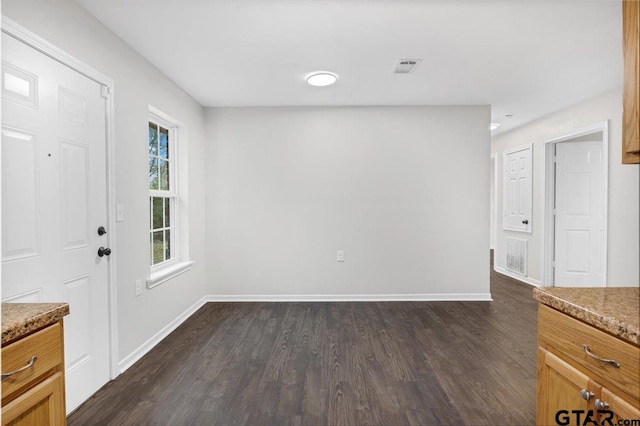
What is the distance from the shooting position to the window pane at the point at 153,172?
3211 millimetres

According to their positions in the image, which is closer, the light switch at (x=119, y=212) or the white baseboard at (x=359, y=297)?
the light switch at (x=119, y=212)

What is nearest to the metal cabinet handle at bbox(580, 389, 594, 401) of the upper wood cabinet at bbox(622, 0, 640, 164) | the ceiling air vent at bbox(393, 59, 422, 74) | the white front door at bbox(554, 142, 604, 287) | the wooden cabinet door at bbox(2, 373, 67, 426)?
the upper wood cabinet at bbox(622, 0, 640, 164)

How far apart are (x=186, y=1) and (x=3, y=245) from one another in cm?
169

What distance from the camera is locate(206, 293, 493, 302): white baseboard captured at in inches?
166

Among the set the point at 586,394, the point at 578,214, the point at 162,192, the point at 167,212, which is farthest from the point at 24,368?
the point at 578,214

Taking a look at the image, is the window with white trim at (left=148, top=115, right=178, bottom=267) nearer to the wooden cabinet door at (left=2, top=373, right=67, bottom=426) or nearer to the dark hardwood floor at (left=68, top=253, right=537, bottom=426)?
the dark hardwood floor at (left=68, top=253, right=537, bottom=426)

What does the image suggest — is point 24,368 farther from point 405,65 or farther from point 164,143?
point 405,65

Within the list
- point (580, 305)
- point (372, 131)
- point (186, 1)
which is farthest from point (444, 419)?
point (372, 131)

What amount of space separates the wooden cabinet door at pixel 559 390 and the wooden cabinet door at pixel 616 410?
0.10 feet

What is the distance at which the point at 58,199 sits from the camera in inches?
74.6

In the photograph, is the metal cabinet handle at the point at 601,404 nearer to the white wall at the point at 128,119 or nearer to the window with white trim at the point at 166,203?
the white wall at the point at 128,119

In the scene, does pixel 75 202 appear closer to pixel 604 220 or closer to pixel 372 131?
pixel 372 131

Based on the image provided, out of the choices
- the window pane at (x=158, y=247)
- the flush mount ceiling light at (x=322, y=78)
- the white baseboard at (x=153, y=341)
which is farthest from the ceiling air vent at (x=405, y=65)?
the white baseboard at (x=153, y=341)

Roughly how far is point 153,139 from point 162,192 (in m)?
0.54
